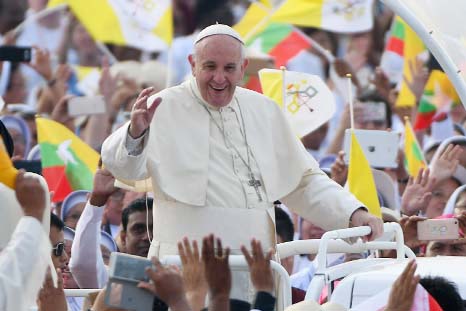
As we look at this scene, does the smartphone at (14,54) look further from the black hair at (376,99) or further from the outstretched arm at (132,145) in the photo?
the black hair at (376,99)

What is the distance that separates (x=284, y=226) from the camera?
10.1 metres

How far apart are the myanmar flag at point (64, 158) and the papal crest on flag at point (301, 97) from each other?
4.57ft

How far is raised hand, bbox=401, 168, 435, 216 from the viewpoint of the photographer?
10023 millimetres

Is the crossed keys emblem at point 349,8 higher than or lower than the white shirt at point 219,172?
higher

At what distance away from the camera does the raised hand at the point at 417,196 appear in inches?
395

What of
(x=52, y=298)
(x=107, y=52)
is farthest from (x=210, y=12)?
(x=52, y=298)

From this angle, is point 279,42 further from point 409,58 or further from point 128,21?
point 128,21

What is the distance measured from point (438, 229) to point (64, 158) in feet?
10.7

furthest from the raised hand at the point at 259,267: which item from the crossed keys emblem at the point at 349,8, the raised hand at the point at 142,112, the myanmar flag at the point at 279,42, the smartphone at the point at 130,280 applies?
the crossed keys emblem at the point at 349,8

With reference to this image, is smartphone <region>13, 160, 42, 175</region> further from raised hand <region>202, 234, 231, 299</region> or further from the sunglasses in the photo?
raised hand <region>202, 234, 231, 299</region>

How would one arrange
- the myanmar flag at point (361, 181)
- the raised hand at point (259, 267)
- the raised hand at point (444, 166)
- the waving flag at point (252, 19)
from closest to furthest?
the raised hand at point (259, 267) < the myanmar flag at point (361, 181) < the raised hand at point (444, 166) < the waving flag at point (252, 19)

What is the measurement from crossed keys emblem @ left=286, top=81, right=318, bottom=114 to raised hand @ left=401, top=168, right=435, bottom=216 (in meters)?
0.99

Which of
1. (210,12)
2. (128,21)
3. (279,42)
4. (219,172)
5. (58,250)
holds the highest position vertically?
(210,12)

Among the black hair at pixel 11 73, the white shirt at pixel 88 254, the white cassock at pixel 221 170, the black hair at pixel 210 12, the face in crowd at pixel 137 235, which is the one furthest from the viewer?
the black hair at pixel 210 12
